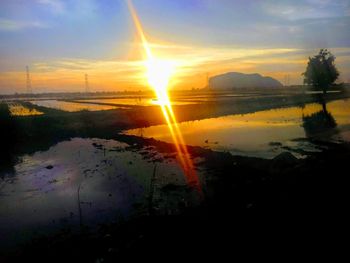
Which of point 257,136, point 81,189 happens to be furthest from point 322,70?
point 81,189

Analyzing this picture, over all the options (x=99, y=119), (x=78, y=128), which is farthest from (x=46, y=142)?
(x=99, y=119)

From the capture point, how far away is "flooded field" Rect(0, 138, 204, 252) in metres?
15.2

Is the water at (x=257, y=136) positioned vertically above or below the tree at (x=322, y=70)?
below

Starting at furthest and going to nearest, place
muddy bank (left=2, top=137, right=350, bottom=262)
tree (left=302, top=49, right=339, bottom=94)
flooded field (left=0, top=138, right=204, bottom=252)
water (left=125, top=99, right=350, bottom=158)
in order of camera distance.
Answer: tree (left=302, top=49, right=339, bottom=94)
water (left=125, top=99, right=350, bottom=158)
flooded field (left=0, top=138, right=204, bottom=252)
muddy bank (left=2, top=137, right=350, bottom=262)

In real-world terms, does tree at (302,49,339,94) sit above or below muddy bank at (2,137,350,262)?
above

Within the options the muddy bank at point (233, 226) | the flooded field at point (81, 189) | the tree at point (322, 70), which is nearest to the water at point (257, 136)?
the flooded field at point (81, 189)

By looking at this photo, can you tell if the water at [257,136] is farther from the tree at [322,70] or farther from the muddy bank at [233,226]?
the tree at [322,70]

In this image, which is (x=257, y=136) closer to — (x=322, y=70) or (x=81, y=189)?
(x=81, y=189)

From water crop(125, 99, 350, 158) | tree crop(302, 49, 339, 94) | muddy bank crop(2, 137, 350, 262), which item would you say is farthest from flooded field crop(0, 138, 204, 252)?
tree crop(302, 49, 339, 94)

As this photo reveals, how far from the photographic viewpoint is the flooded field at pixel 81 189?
15.2 metres

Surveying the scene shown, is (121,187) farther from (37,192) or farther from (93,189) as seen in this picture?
(37,192)

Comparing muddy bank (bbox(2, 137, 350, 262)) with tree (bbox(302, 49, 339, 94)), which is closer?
muddy bank (bbox(2, 137, 350, 262))

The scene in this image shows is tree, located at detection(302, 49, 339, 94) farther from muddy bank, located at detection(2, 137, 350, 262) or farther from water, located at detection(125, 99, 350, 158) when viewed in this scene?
muddy bank, located at detection(2, 137, 350, 262)

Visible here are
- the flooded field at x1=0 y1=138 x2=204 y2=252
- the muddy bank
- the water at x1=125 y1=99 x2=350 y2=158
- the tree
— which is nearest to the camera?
the muddy bank
